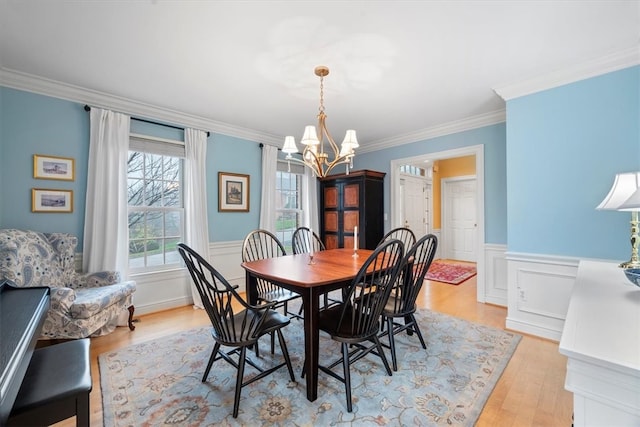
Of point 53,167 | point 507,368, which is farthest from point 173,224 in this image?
point 507,368

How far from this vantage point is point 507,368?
204cm

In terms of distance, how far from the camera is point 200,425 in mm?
1493

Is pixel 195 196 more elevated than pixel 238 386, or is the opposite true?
pixel 195 196

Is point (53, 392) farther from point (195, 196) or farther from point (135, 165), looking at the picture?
point (135, 165)

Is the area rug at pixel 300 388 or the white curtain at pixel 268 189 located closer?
the area rug at pixel 300 388

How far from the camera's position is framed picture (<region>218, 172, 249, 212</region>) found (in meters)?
3.88

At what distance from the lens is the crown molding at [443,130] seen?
11.4ft

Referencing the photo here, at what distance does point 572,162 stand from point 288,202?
3790 mm

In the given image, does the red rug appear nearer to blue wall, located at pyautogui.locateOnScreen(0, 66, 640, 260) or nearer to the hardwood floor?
the hardwood floor

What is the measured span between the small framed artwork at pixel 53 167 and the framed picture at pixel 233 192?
1587mm

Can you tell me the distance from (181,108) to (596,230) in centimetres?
450

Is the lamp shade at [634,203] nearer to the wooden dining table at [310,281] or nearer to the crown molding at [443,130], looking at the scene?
the wooden dining table at [310,281]

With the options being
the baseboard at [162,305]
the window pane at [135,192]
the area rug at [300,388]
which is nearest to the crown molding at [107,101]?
the window pane at [135,192]

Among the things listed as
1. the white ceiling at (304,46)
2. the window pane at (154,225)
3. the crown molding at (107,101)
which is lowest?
the window pane at (154,225)
